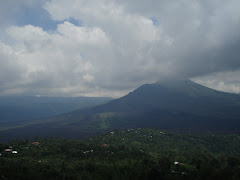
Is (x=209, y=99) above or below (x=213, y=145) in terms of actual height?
above

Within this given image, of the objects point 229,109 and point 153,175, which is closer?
point 153,175

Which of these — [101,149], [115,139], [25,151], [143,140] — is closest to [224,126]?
[143,140]

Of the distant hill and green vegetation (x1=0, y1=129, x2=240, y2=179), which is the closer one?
green vegetation (x1=0, y1=129, x2=240, y2=179)

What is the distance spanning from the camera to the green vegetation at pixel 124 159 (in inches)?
303

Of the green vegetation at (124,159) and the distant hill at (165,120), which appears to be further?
the distant hill at (165,120)

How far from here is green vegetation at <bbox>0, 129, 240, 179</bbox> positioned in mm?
7707

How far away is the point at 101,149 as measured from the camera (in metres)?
38.0

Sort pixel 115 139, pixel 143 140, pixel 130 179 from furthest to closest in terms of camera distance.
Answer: pixel 143 140 → pixel 115 139 → pixel 130 179

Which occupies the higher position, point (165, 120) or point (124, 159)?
point (124, 159)

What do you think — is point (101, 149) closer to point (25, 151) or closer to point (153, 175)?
point (25, 151)

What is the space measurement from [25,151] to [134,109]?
Result: 164m

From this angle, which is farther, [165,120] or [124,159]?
[165,120]

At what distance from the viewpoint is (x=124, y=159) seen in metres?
31.4

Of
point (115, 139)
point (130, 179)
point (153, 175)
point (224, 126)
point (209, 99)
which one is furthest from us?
point (209, 99)
